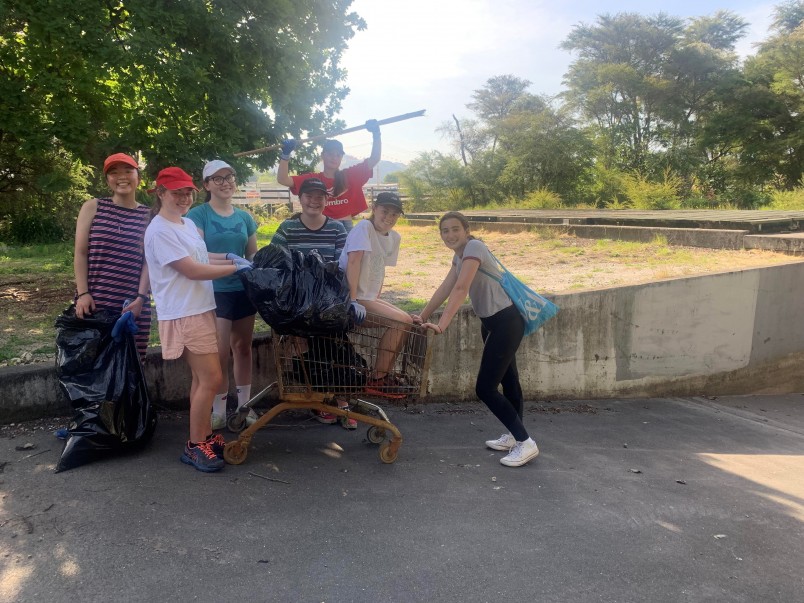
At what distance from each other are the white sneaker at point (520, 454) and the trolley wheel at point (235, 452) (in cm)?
182

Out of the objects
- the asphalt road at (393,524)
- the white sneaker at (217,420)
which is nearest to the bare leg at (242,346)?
the white sneaker at (217,420)

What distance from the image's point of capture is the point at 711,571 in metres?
3.19

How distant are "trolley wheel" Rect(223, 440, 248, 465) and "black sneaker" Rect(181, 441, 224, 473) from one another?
0.25ft

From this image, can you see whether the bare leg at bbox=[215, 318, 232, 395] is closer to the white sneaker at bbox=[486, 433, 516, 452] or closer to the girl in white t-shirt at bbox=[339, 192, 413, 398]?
the girl in white t-shirt at bbox=[339, 192, 413, 398]

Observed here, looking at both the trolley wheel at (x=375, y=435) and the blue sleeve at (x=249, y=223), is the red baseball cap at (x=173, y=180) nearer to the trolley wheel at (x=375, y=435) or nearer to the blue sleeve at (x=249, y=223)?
the blue sleeve at (x=249, y=223)

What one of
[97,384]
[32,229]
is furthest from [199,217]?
[32,229]

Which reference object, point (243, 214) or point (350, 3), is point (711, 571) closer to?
point (243, 214)

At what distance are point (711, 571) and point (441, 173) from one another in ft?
107

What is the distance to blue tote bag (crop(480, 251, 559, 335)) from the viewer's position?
14.2ft

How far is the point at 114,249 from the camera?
399cm

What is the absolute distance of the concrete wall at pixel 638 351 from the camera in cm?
493

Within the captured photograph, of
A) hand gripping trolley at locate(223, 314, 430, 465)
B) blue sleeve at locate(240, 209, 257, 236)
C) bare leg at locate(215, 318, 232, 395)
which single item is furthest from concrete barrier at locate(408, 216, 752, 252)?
bare leg at locate(215, 318, 232, 395)

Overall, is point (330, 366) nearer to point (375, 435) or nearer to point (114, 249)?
point (375, 435)

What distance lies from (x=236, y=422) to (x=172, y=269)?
4.73ft
